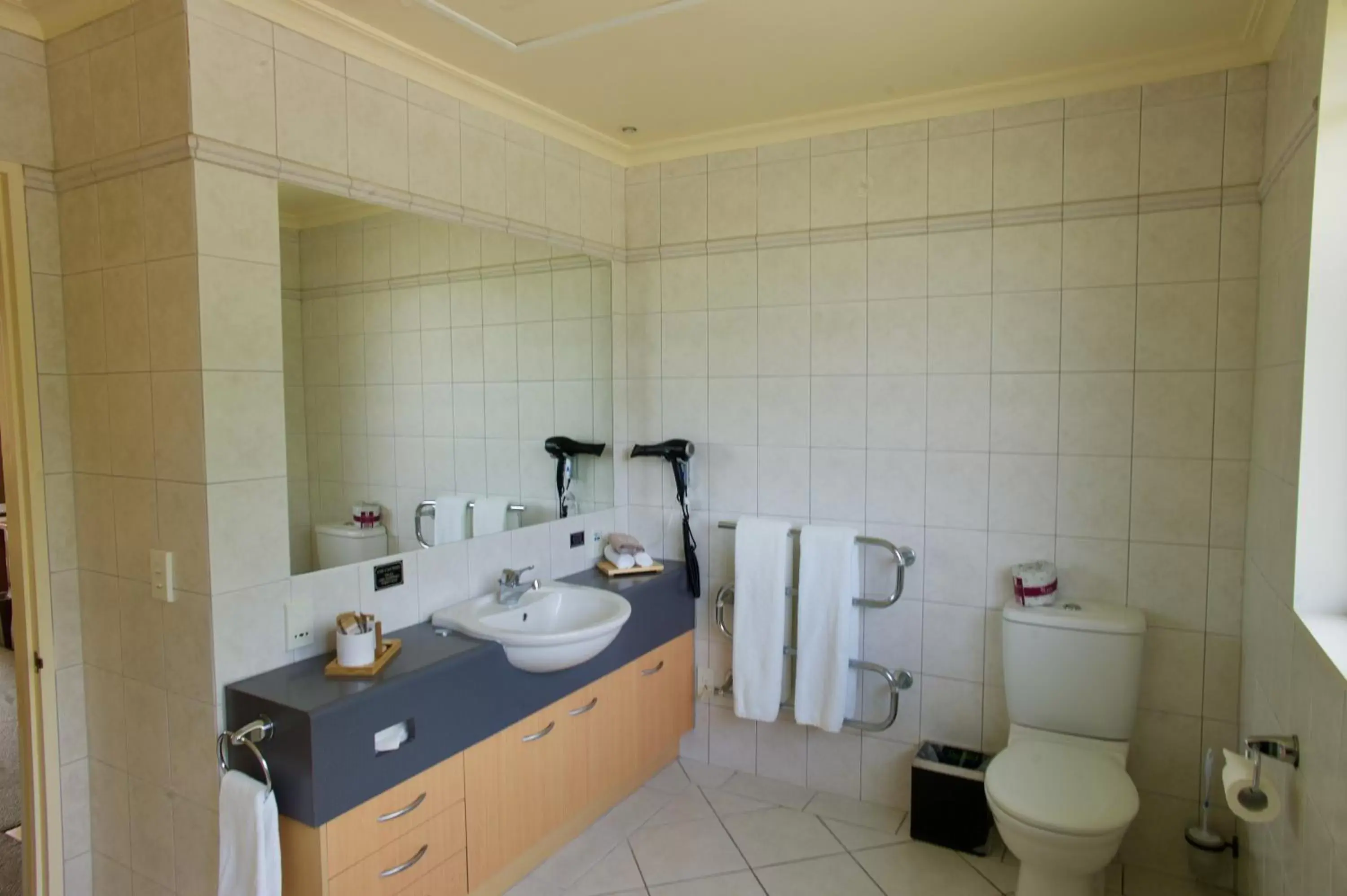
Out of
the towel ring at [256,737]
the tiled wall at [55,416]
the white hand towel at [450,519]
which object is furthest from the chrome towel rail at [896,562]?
the tiled wall at [55,416]

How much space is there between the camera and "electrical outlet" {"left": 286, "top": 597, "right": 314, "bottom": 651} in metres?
2.01

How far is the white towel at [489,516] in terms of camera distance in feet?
8.81

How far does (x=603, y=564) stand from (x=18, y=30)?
2296mm

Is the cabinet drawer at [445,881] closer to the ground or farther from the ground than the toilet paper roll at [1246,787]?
closer to the ground

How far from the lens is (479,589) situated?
263 cm

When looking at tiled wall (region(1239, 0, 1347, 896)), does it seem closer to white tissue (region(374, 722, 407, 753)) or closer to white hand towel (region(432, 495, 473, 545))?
white tissue (region(374, 722, 407, 753))

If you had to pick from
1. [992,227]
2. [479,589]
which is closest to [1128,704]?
A: [992,227]

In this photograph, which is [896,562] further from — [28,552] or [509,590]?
[28,552]

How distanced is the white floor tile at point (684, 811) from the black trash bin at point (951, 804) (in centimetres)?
72

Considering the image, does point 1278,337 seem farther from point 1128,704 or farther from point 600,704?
point 600,704

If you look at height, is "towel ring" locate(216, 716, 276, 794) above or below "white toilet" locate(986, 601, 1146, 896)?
above

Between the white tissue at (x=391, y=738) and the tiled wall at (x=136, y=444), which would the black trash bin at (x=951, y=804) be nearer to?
the white tissue at (x=391, y=738)

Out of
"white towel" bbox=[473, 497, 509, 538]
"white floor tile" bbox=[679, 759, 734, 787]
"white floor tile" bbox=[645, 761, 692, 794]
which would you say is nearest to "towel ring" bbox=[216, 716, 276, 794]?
"white towel" bbox=[473, 497, 509, 538]

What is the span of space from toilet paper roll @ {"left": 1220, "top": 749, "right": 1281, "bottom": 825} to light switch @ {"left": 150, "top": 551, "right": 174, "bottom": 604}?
2.37 metres
